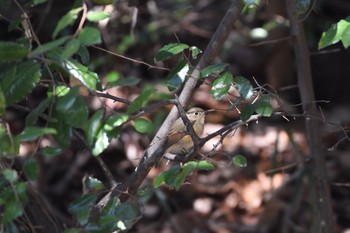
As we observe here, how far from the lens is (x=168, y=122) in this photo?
2.00 m

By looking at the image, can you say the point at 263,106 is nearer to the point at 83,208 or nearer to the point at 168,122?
the point at 168,122

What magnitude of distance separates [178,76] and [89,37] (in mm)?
496

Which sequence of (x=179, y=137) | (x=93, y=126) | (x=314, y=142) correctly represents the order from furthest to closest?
1. (x=314, y=142)
2. (x=179, y=137)
3. (x=93, y=126)

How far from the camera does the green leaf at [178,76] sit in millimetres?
1830

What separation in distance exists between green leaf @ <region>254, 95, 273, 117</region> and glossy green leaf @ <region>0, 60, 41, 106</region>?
537 millimetres

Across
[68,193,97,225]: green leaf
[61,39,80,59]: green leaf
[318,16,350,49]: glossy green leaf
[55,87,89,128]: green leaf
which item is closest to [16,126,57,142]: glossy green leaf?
[55,87,89,128]: green leaf

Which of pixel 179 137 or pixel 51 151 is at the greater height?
pixel 51 151

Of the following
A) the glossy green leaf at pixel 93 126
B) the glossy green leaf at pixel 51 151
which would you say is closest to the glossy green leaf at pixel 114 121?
the glossy green leaf at pixel 93 126

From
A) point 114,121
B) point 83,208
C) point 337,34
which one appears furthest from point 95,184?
point 337,34

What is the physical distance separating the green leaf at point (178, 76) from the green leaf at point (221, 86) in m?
0.12

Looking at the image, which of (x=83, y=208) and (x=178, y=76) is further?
(x=178, y=76)

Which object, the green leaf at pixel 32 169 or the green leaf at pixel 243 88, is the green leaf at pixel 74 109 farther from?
the green leaf at pixel 243 88

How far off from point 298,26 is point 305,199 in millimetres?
1634

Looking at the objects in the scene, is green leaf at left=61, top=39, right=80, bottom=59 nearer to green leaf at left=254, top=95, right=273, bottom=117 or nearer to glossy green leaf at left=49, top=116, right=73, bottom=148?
glossy green leaf at left=49, top=116, right=73, bottom=148
